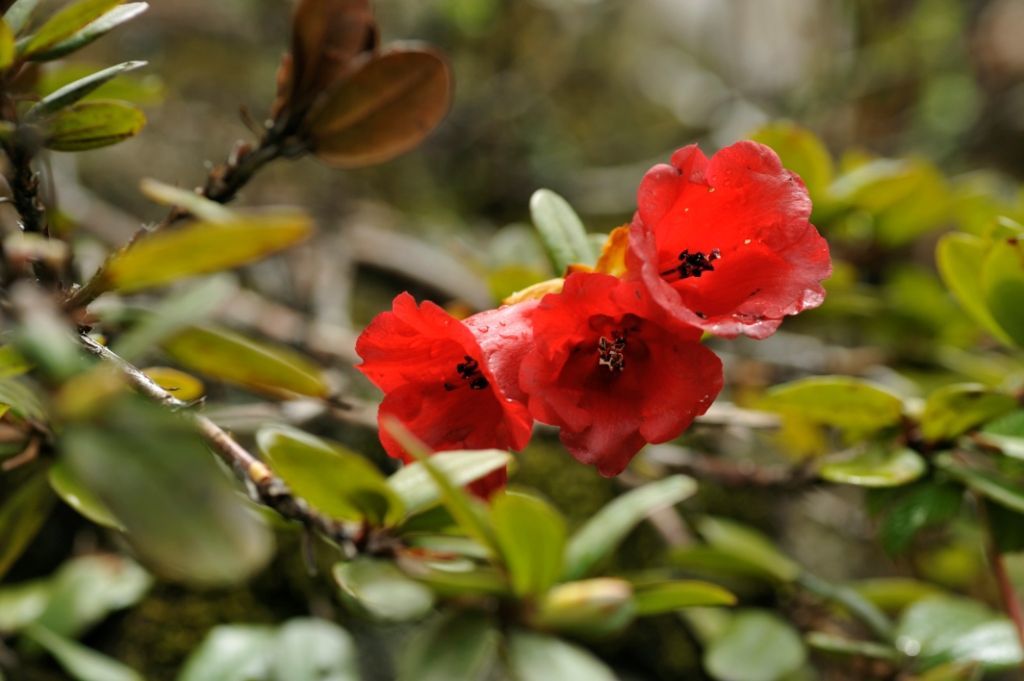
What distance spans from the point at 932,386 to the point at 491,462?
3.97 ft

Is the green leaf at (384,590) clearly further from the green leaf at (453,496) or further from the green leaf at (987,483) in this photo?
the green leaf at (987,483)

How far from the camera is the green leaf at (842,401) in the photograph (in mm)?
960

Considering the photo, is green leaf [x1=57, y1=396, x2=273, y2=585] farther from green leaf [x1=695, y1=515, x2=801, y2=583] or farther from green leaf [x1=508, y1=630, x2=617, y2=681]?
green leaf [x1=695, y1=515, x2=801, y2=583]

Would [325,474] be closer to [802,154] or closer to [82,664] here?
[82,664]

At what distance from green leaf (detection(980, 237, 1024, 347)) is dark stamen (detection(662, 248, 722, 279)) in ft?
1.11

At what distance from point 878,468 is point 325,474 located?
643mm

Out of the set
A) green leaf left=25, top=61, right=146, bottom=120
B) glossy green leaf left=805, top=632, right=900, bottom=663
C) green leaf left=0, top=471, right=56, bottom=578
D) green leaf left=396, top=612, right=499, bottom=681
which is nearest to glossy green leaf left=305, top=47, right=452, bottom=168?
green leaf left=25, top=61, right=146, bottom=120

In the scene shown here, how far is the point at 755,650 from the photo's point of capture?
1.11m

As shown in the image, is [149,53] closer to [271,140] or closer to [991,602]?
[271,140]

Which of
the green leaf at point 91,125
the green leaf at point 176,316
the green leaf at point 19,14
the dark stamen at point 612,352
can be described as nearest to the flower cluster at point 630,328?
the dark stamen at point 612,352

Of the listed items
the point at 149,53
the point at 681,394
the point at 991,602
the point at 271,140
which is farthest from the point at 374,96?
the point at 149,53

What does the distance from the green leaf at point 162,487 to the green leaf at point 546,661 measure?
26 cm

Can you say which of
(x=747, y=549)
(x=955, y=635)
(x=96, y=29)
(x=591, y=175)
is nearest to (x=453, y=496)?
(x=96, y=29)

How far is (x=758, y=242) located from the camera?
2.51 feet
